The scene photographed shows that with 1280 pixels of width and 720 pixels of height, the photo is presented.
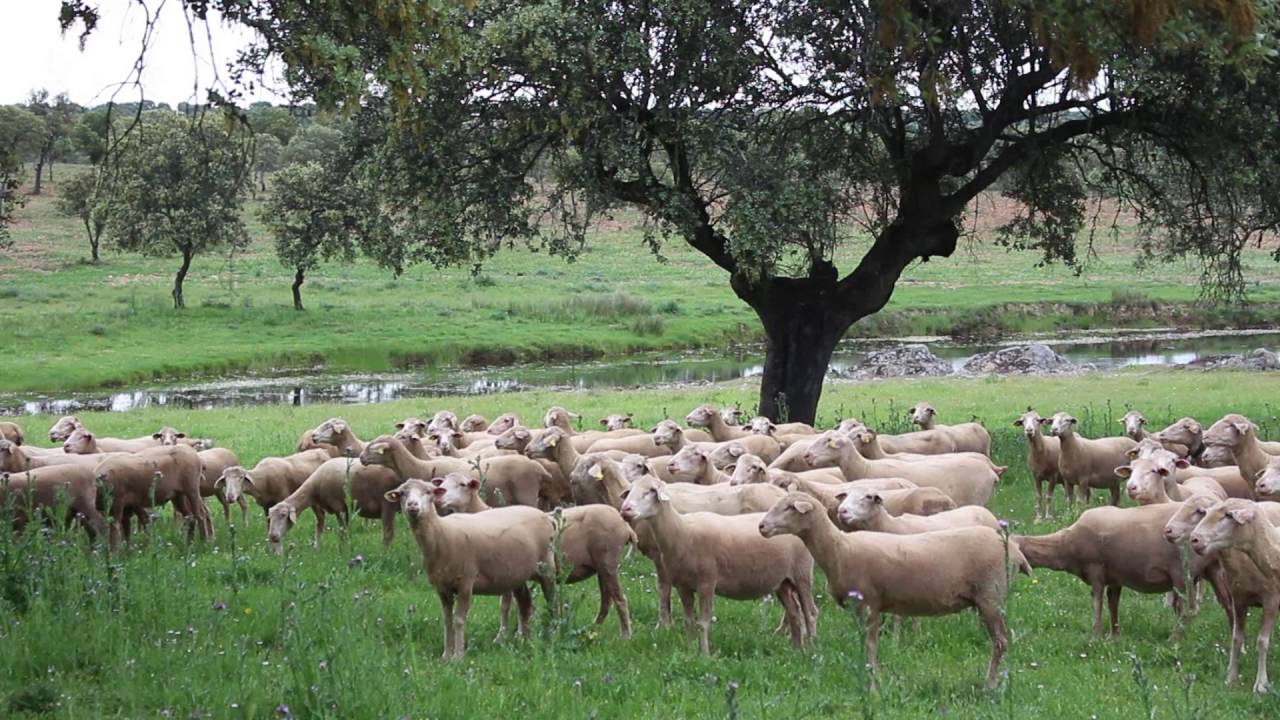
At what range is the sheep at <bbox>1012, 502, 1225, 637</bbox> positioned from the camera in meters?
9.86

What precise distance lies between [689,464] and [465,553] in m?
4.09

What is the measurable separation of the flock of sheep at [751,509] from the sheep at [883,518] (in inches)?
0.7

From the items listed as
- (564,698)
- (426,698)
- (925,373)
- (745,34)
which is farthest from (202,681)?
(925,373)

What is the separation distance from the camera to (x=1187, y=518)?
30.9ft

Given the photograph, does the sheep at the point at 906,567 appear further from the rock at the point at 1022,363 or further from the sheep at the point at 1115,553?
the rock at the point at 1022,363

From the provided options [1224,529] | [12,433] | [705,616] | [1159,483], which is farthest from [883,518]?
[12,433]

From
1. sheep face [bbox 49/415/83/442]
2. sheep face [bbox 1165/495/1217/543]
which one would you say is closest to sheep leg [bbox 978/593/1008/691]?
sheep face [bbox 1165/495/1217/543]

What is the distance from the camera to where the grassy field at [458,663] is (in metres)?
7.28

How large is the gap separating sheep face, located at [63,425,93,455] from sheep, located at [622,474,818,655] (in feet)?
27.0

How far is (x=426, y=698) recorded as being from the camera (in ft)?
24.8

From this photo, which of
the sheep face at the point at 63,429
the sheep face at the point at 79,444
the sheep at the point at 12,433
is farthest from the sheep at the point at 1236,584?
the sheep face at the point at 63,429

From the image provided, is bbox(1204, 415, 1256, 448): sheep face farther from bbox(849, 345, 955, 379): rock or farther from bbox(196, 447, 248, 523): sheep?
bbox(849, 345, 955, 379): rock

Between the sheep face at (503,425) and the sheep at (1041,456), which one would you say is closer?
the sheep at (1041,456)

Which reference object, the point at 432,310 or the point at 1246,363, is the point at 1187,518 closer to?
the point at 1246,363
